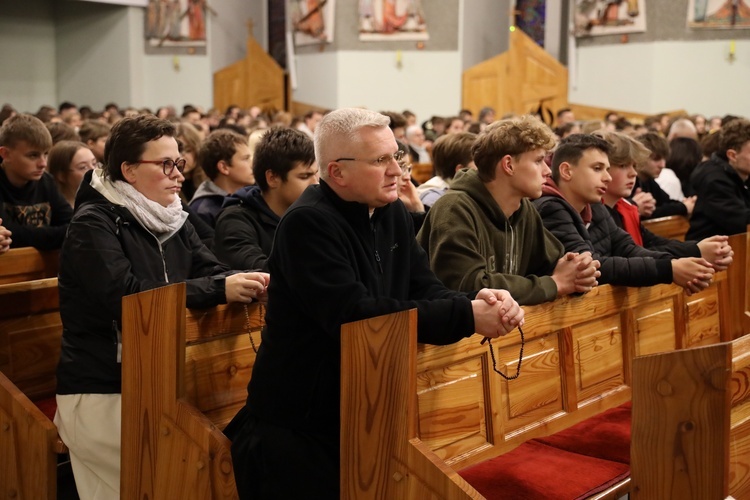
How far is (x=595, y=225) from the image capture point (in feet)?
13.8

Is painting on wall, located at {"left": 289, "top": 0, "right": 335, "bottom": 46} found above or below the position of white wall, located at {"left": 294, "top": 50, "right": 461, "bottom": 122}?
above

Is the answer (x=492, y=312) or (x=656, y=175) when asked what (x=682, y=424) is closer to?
(x=492, y=312)

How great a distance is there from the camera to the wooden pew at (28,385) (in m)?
2.98

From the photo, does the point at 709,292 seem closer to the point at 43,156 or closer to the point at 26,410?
the point at 26,410

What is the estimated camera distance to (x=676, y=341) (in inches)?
163

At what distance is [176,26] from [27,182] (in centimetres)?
1504

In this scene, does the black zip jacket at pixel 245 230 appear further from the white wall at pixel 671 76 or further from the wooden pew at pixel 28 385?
the white wall at pixel 671 76

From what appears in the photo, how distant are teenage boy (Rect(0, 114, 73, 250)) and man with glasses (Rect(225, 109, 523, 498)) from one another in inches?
105

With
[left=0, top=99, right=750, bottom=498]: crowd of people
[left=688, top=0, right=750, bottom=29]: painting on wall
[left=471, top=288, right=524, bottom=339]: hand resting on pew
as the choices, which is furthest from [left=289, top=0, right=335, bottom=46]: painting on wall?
[left=471, top=288, right=524, bottom=339]: hand resting on pew

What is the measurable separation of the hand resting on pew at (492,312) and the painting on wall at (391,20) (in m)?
15.7

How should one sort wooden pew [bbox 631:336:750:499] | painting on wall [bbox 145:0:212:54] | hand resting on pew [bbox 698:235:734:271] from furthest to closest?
painting on wall [bbox 145:0:212:54] → hand resting on pew [bbox 698:235:734:271] → wooden pew [bbox 631:336:750:499]

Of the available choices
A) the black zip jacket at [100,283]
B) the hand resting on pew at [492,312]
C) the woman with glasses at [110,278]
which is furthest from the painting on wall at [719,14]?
the hand resting on pew at [492,312]

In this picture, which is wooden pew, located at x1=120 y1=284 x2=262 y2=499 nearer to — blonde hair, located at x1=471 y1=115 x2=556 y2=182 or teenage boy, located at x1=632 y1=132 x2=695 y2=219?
blonde hair, located at x1=471 y1=115 x2=556 y2=182

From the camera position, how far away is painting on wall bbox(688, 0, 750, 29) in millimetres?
15070
